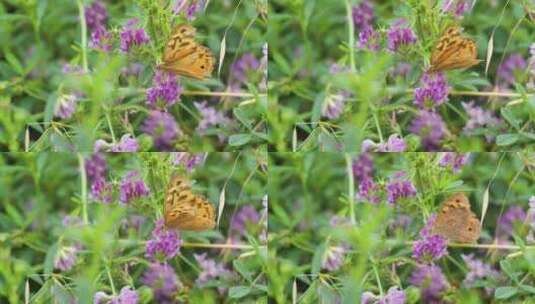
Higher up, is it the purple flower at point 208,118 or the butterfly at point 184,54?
the butterfly at point 184,54

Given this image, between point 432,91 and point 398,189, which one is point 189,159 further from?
point 432,91

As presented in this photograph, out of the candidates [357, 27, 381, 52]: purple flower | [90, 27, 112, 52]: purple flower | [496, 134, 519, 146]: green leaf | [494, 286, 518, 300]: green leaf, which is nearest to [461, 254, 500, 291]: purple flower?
[494, 286, 518, 300]: green leaf

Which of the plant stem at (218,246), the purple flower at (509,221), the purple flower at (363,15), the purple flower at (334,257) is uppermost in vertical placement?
the purple flower at (363,15)

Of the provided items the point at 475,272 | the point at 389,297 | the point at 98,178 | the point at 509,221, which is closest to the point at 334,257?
the point at 389,297

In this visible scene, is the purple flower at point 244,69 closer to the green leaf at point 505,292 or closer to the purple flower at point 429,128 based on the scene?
the purple flower at point 429,128

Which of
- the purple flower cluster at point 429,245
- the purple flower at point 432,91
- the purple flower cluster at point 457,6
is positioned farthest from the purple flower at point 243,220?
the purple flower cluster at point 457,6

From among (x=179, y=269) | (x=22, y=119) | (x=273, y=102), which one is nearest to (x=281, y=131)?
(x=273, y=102)
